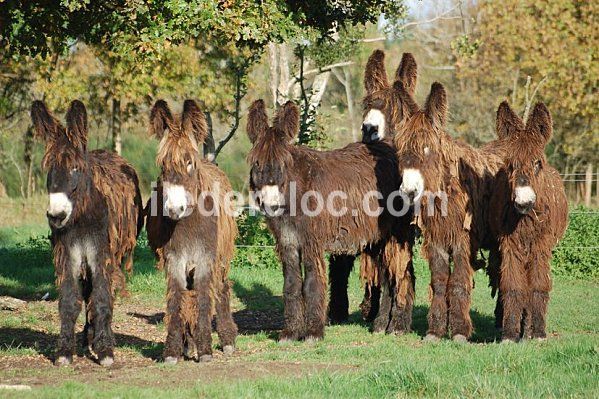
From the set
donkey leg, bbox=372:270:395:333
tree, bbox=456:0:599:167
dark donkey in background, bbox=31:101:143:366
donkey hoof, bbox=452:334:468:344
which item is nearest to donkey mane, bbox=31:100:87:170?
dark donkey in background, bbox=31:101:143:366

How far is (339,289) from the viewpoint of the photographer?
12.9 metres

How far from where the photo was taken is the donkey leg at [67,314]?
9.41 m

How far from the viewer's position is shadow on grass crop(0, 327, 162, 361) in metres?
10.3

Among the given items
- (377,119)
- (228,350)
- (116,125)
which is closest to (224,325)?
(228,350)

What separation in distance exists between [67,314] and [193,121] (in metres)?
2.38

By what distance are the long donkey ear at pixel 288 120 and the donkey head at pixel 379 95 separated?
6.08 ft

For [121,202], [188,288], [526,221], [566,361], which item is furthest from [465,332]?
[121,202]

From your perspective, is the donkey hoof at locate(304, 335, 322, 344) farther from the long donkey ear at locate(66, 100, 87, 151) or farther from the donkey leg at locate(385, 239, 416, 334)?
the long donkey ear at locate(66, 100, 87, 151)

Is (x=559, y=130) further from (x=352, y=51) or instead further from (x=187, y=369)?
(x=187, y=369)

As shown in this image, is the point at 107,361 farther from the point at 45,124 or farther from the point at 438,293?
the point at 438,293

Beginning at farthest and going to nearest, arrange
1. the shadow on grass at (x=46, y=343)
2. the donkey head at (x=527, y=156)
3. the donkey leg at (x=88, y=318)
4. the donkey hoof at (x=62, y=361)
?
the shadow on grass at (x=46, y=343) < the donkey head at (x=527, y=156) < the donkey leg at (x=88, y=318) < the donkey hoof at (x=62, y=361)

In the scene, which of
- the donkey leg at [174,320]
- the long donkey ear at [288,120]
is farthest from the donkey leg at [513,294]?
the donkey leg at [174,320]

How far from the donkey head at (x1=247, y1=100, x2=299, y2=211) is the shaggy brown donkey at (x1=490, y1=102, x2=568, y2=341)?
2551 mm

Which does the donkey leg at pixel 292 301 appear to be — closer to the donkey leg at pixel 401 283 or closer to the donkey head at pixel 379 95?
the donkey leg at pixel 401 283
